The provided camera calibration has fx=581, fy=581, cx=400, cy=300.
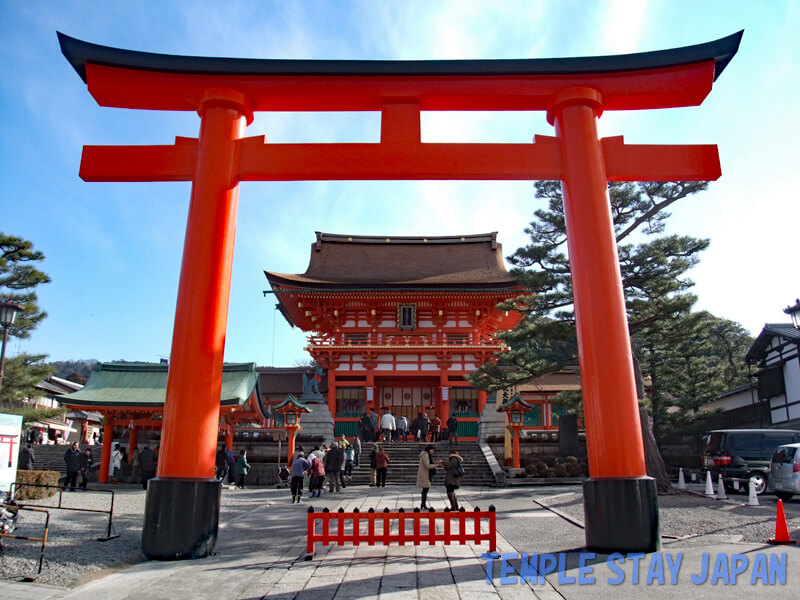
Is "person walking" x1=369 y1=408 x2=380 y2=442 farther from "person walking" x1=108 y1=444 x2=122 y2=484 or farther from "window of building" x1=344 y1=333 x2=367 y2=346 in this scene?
"person walking" x1=108 y1=444 x2=122 y2=484

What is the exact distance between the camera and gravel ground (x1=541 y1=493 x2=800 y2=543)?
852 centimetres

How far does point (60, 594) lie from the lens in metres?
5.57

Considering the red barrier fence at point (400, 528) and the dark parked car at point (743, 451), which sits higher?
the dark parked car at point (743, 451)

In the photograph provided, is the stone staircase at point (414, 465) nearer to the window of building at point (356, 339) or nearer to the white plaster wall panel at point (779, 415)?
the window of building at point (356, 339)

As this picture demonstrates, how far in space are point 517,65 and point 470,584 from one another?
22.2 feet

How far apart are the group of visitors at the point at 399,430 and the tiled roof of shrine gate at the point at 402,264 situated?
Answer: 626cm

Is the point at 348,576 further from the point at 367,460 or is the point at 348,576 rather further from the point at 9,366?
the point at 9,366

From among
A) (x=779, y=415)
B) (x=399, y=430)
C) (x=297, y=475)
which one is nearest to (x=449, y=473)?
(x=297, y=475)

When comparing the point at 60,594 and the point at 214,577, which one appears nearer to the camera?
the point at 60,594

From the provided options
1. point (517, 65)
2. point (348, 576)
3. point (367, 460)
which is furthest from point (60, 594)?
point (367, 460)

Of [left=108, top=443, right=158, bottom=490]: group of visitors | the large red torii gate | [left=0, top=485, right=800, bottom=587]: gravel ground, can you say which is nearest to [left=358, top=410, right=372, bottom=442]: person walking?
[left=0, top=485, right=800, bottom=587]: gravel ground

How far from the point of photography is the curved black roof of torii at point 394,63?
8.16 metres

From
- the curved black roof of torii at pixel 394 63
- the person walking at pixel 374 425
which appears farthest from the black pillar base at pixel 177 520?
the person walking at pixel 374 425

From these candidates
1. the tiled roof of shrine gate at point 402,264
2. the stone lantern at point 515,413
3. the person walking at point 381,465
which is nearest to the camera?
the person walking at point 381,465
